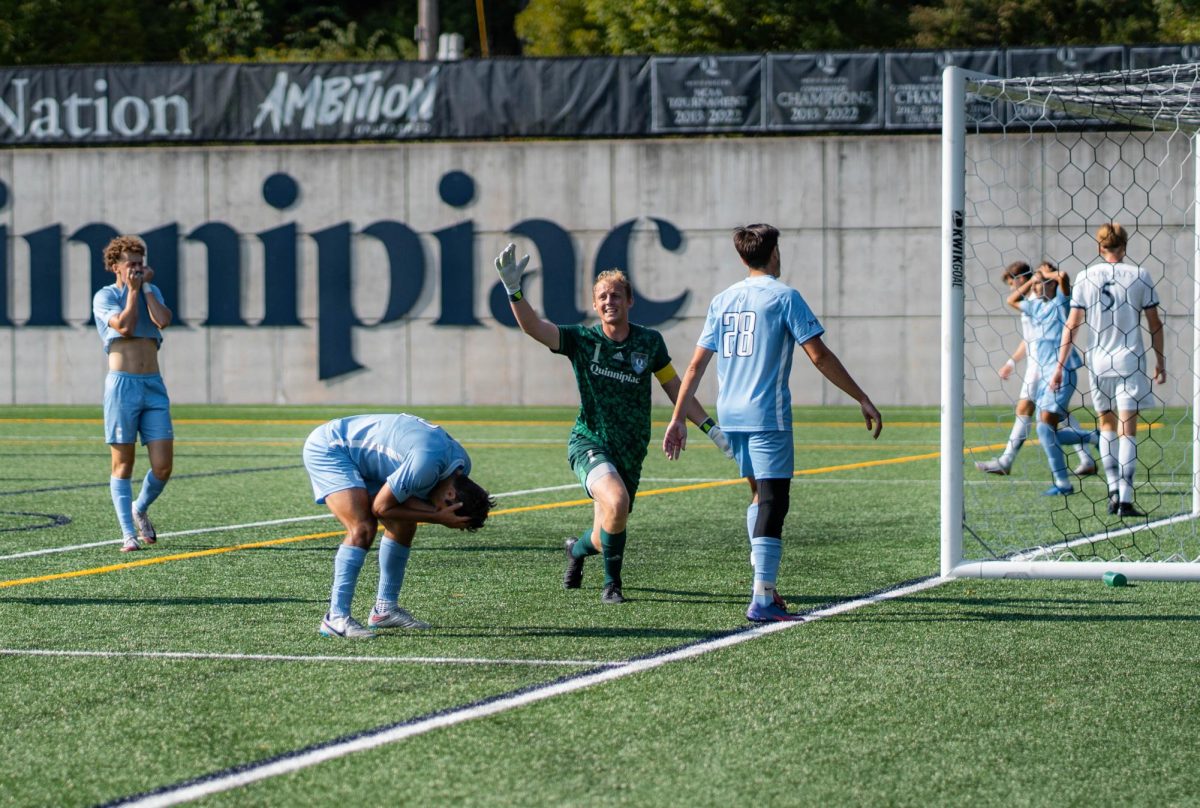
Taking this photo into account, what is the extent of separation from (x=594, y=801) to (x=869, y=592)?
3831mm

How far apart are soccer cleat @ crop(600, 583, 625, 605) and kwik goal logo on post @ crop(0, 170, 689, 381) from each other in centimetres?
1810

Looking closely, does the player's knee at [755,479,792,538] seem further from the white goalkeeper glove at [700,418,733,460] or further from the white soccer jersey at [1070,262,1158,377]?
the white soccer jersey at [1070,262,1158,377]

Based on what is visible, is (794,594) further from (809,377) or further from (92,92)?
(92,92)

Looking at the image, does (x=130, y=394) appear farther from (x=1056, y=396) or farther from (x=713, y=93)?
(x=713, y=93)

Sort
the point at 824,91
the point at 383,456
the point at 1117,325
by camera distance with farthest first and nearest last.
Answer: the point at 824,91
the point at 1117,325
the point at 383,456

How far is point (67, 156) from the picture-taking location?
89.2 feet

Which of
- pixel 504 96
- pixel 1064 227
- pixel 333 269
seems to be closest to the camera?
pixel 1064 227

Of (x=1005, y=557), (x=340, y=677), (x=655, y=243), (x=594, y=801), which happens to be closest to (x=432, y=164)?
(x=655, y=243)

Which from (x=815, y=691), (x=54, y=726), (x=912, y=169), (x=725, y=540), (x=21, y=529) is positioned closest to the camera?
(x=54, y=726)

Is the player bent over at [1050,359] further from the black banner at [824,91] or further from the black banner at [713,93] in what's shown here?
the black banner at [713,93]

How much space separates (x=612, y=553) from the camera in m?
7.60

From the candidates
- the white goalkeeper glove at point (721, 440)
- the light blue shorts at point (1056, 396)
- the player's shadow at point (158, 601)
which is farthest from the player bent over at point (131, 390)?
A: the light blue shorts at point (1056, 396)

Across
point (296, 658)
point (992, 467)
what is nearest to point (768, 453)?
point (296, 658)

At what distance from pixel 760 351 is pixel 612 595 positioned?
4.71 feet
